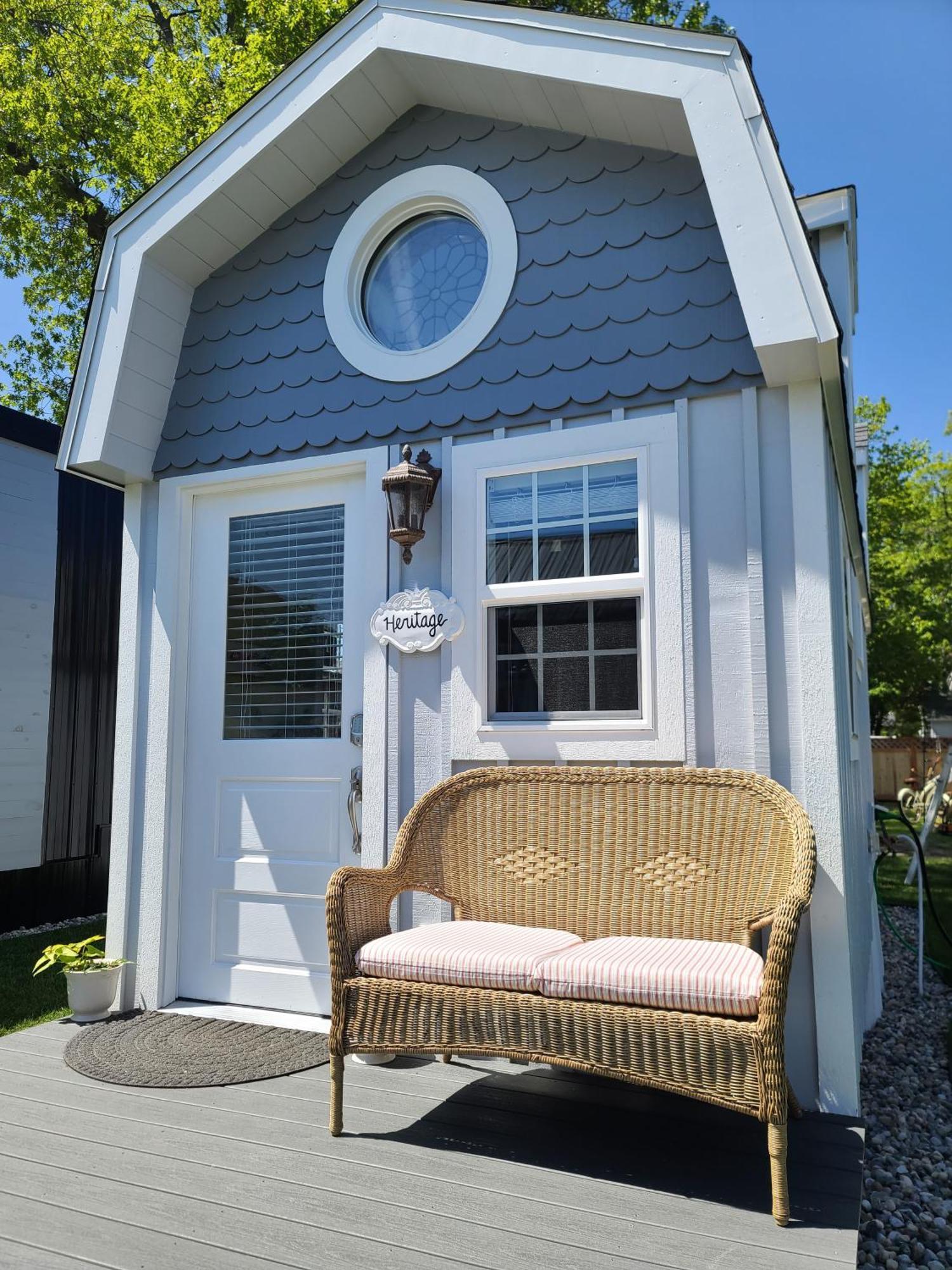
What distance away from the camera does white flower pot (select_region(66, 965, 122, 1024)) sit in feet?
11.7

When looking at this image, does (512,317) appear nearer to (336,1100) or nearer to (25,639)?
(336,1100)

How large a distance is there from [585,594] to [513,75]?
6.04ft

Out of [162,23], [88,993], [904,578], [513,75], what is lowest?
[88,993]

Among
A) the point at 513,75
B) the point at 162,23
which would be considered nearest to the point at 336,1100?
the point at 513,75

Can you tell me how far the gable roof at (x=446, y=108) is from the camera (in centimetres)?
282

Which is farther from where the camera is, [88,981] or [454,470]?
[88,981]

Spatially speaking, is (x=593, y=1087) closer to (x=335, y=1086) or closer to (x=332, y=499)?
(x=335, y=1086)

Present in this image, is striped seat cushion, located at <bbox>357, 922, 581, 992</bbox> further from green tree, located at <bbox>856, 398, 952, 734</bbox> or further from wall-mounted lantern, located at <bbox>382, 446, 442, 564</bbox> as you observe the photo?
green tree, located at <bbox>856, 398, 952, 734</bbox>

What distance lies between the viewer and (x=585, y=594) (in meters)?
3.21

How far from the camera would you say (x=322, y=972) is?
3.53 m

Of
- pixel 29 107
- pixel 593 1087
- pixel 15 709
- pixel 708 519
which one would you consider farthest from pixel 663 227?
pixel 29 107

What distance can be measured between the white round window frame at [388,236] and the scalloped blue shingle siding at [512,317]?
Result: 0.15 feet

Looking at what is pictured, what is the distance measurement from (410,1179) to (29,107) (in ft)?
38.6

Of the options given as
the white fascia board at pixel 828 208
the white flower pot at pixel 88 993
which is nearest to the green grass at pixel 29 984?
the white flower pot at pixel 88 993
